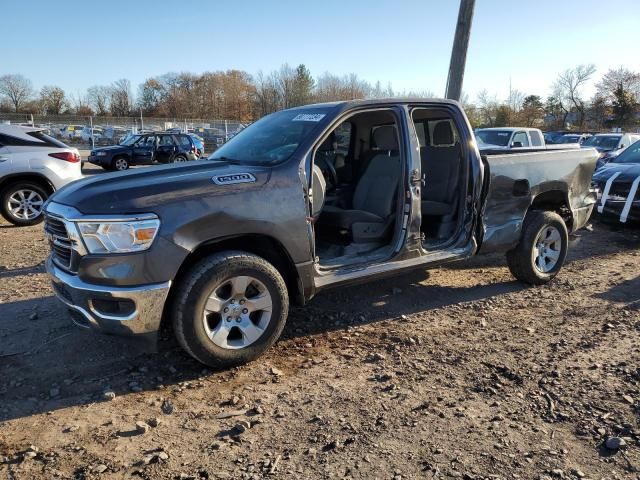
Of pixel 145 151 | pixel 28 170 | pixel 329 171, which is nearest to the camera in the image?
pixel 329 171

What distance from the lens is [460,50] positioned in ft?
29.4

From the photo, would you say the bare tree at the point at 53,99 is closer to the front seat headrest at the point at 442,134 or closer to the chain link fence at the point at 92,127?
the chain link fence at the point at 92,127

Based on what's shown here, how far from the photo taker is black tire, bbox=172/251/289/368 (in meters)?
3.36

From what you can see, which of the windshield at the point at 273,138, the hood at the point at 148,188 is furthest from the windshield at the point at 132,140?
the hood at the point at 148,188

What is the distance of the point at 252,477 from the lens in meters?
2.54

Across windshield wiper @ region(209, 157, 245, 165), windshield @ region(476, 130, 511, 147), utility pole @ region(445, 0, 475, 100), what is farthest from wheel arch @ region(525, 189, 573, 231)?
windshield @ region(476, 130, 511, 147)

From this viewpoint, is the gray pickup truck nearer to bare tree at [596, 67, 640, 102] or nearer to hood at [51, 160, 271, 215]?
hood at [51, 160, 271, 215]

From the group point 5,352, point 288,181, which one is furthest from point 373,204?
point 5,352

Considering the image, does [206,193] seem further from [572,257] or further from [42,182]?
[42,182]

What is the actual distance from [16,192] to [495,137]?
37.8 ft

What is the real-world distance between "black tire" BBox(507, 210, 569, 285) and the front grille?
166 inches

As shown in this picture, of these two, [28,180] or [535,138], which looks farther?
[535,138]

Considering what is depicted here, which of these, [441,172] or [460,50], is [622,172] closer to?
[460,50]

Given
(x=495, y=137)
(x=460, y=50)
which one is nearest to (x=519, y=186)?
(x=460, y=50)
